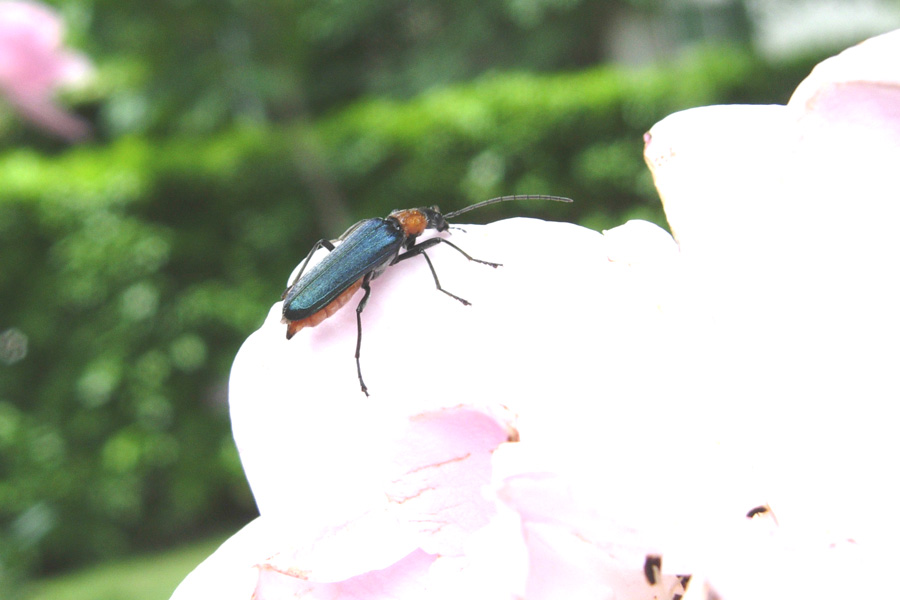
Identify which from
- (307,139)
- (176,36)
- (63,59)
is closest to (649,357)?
(63,59)

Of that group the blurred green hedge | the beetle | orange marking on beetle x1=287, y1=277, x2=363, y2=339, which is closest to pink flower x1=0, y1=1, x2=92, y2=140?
the beetle

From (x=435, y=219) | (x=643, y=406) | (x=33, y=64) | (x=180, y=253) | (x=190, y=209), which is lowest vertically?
A: (x=643, y=406)

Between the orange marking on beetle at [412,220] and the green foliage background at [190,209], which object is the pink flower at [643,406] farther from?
the green foliage background at [190,209]

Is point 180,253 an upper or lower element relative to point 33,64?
upper

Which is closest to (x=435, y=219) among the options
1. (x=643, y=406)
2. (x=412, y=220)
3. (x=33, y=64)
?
(x=412, y=220)

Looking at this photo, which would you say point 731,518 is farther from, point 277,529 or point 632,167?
point 632,167

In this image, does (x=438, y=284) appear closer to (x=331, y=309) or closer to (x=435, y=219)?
(x=331, y=309)

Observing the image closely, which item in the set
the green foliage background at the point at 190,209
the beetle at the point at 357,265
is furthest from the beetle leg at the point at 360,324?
the green foliage background at the point at 190,209
